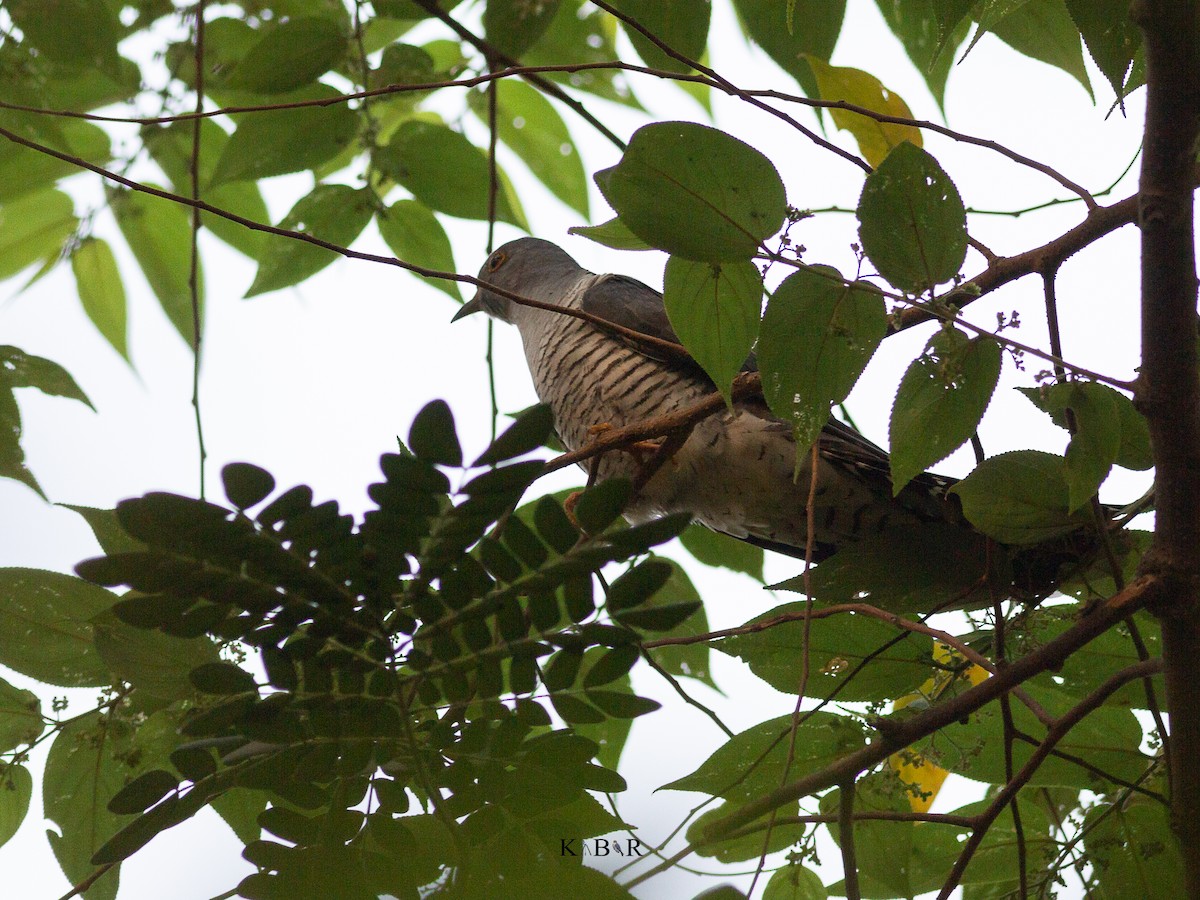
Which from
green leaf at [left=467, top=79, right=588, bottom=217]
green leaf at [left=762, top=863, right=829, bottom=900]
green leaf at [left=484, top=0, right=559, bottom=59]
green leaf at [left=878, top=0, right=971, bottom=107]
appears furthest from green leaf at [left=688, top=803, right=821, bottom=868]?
green leaf at [left=467, top=79, right=588, bottom=217]

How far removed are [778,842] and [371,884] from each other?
2.15 ft

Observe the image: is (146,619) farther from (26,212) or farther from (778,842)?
(26,212)

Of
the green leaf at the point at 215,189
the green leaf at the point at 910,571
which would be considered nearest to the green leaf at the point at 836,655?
the green leaf at the point at 910,571

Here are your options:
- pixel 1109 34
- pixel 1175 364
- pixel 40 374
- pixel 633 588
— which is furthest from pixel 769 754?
pixel 40 374

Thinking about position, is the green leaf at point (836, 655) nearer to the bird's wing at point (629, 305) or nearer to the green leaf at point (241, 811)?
the green leaf at point (241, 811)

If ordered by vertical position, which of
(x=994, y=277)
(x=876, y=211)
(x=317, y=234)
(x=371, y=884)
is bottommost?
(x=371, y=884)

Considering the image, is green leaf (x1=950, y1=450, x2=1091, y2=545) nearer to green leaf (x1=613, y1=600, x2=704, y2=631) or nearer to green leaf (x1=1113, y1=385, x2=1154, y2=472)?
green leaf (x1=1113, y1=385, x2=1154, y2=472)

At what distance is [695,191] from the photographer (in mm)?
1032

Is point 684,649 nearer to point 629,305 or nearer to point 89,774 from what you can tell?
point 629,305

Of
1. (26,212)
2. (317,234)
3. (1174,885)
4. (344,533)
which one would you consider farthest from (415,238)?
(1174,885)

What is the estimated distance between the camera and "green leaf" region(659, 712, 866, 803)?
1375mm

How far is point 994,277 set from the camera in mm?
1310

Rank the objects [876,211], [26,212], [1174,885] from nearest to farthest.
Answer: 1. [876,211]
2. [1174,885]
3. [26,212]

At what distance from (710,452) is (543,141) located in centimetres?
100
